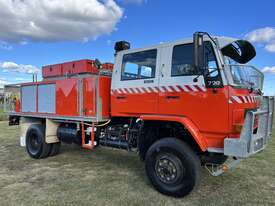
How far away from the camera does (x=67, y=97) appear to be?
6.80 metres

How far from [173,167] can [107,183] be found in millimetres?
1523

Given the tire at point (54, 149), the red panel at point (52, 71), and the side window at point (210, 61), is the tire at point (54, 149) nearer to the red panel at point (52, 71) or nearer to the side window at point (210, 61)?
the red panel at point (52, 71)

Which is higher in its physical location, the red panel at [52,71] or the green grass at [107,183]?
the red panel at [52,71]

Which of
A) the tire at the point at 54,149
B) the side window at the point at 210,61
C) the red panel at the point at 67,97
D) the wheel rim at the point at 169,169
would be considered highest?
the side window at the point at 210,61

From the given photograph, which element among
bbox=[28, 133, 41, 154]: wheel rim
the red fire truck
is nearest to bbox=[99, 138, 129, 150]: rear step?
the red fire truck

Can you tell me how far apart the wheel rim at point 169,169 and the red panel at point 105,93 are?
1.86m

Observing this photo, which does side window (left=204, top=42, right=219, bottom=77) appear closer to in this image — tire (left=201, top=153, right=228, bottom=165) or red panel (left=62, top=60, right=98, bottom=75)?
tire (left=201, top=153, right=228, bottom=165)

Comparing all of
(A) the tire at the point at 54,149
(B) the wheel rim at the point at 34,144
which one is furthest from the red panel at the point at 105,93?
(B) the wheel rim at the point at 34,144

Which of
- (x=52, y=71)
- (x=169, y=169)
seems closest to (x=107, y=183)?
(x=169, y=169)

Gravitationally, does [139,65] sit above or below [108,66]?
below

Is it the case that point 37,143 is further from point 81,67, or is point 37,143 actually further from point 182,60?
point 182,60

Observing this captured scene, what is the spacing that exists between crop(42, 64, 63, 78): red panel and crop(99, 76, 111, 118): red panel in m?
1.69

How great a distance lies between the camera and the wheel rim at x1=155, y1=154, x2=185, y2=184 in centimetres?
464

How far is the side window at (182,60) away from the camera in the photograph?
4660 mm
